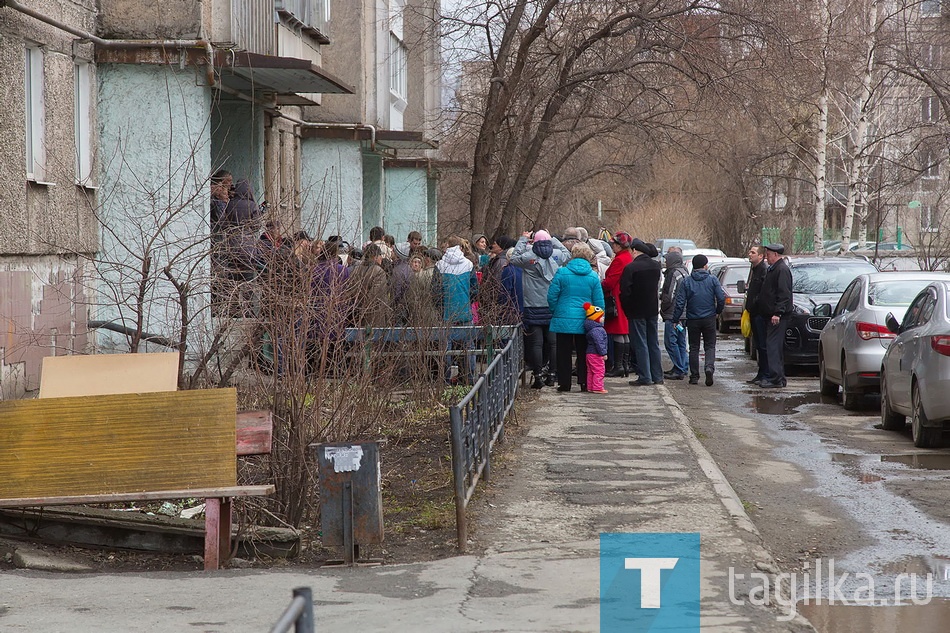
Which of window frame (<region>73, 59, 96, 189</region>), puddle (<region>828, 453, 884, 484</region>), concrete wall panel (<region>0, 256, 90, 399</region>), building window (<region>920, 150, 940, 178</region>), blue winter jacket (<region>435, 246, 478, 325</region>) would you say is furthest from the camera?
building window (<region>920, 150, 940, 178</region>)

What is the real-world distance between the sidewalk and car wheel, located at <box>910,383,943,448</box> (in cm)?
275

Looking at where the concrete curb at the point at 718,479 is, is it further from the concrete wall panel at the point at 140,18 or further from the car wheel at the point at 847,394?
the concrete wall panel at the point at 140,18

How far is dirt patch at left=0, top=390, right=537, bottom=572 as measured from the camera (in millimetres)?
6617

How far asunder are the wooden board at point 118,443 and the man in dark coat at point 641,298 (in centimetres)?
838

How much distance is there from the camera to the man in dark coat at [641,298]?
14.3 meters

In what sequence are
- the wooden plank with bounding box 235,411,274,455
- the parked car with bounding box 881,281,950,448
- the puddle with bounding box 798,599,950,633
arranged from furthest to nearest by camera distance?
the parked car with bounding box 881,281,950,448, the wooden plank with bounding box 235,411,274,455, the puddle with bounding box 798,599,950,633

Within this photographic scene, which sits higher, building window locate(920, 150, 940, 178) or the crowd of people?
building window locate(920, 150, 940, 178)

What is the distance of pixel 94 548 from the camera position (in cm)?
694

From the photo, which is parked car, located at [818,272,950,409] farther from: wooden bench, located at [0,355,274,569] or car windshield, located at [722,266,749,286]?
car windshield, located at [722,266,749,286]

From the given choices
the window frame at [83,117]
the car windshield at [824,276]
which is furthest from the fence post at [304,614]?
the car windshield at [824,276]

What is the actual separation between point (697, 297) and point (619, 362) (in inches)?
53.1

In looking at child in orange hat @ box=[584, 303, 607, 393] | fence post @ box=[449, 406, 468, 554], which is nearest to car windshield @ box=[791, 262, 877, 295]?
child in orange hat @ box=[584, 303, 607, 393]

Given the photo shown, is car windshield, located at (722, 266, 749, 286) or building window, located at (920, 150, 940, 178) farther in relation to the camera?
car windshield, located at (722, 266, 749, 286)

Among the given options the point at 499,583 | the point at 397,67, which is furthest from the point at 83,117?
the point at 397,67
